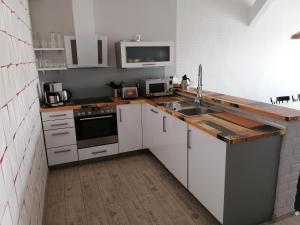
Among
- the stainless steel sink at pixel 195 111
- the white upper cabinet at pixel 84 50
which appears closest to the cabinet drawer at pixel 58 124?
the white upper cabinet at pixel 84 50

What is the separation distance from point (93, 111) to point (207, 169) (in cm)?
178

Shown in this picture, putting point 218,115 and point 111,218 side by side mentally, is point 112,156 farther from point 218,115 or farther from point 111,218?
point 218,115

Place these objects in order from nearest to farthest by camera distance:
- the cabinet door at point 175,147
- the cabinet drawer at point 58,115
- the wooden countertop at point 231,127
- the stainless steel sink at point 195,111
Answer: the wooden countertop at point 231,127, the cabinet door at point 175,147, the stainless steel sink at point 195,111, the cabinet drawer at point 58,115

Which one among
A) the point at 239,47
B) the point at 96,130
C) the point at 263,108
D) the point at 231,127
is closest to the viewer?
the point at 231,127

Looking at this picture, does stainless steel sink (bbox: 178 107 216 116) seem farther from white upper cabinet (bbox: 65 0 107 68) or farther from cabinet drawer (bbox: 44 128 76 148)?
cabinet drawer (bbox: 44 128 76 148)

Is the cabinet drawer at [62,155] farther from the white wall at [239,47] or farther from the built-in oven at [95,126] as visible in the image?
the white wall at [239,47]

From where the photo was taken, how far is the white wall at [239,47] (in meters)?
3.99

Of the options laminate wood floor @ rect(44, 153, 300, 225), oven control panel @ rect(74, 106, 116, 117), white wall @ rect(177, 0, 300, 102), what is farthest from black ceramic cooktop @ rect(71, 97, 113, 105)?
white wall @ rect(177, 0, 300, 102)

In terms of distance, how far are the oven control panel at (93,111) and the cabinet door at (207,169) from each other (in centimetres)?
139

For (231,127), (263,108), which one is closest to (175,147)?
(231,127)

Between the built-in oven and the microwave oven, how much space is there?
0.57 meters

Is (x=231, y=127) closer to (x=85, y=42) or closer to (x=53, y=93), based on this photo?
(x=85, y=42)

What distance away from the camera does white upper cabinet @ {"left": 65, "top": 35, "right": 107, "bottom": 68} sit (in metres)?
3.02

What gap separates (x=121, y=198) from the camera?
2.43m
